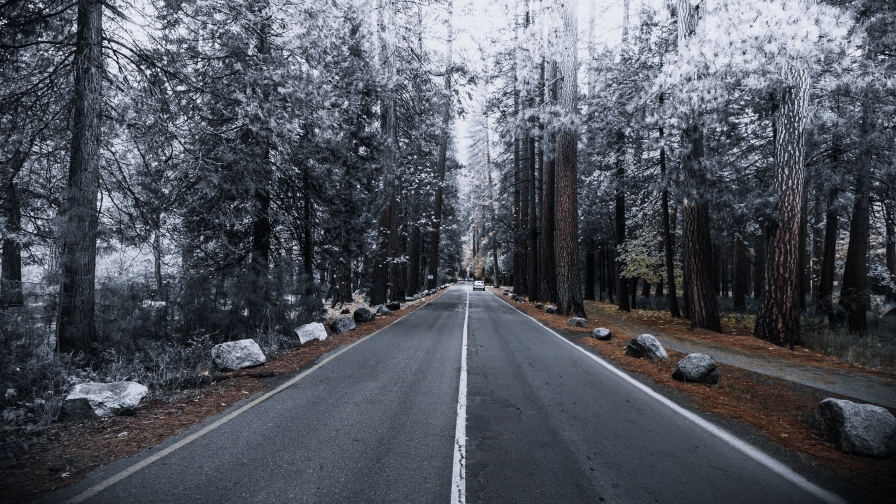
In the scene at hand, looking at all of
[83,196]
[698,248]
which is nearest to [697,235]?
[698,248]

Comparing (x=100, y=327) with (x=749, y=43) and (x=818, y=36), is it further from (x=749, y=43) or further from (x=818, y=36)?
(x=818, y=36)

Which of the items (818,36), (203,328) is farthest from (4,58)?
(818,36)

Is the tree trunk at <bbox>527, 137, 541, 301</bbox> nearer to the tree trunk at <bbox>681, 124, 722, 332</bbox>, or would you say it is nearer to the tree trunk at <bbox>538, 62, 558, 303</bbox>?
the tree trunk at <bbox>538, 62, 558, 303</bbox>

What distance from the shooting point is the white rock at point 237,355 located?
6973mm

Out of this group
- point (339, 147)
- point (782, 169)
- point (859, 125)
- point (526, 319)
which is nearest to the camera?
point (782, 169)

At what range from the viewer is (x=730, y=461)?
384cm

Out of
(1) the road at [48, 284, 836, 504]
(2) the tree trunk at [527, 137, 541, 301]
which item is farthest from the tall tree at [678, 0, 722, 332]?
(2) the tree trunk at [527, 137, 541, 301]

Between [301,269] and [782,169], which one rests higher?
[782,169]

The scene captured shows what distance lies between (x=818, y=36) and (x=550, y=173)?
12964 millimetres

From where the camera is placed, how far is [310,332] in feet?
32.7

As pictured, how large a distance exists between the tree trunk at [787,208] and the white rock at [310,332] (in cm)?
1155

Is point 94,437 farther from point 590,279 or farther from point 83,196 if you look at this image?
point 590,279

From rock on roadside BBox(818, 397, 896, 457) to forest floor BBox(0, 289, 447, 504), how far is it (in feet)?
23.7

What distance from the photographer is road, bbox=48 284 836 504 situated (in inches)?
126
